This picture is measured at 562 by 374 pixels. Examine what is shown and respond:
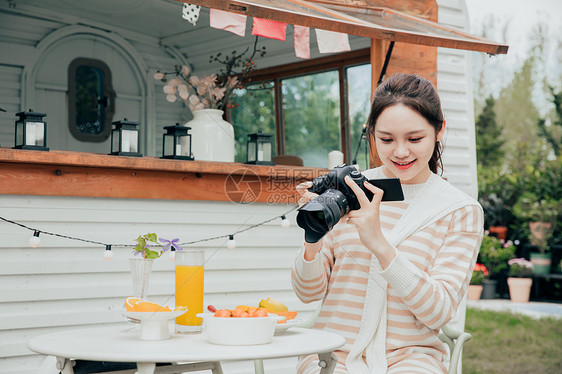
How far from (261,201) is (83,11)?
140 inches

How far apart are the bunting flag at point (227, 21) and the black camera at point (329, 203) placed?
1.41 metres

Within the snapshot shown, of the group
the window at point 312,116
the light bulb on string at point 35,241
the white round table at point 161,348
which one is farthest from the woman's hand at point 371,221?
the window at point 312,116

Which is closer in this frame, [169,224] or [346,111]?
[169,224]

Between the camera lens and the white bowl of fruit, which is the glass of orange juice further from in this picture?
the camera lens

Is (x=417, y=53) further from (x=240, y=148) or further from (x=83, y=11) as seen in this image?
(x=83, y=11)

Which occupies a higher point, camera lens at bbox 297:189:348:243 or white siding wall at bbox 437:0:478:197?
white siding wall at bbox 437:0:478:197

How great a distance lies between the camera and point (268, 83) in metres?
6.02

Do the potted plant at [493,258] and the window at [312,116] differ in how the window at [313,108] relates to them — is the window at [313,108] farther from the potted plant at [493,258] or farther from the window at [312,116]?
the potted plant at [493,258]

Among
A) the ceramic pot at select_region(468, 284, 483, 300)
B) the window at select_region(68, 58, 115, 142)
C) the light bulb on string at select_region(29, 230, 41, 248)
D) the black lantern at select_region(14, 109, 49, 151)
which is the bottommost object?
the ceramic pot at select_region(468, 284, 483, 300)

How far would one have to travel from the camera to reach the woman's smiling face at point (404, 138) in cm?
179

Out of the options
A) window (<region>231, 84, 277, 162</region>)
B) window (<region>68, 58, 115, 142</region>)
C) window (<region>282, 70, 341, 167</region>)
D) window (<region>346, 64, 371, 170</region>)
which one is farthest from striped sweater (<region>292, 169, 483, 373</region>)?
window (<region>68, 58, 115, 142</region>)

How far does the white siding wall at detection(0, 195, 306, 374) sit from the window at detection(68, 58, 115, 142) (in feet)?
10.5

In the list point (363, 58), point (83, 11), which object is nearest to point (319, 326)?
point (363, 58)

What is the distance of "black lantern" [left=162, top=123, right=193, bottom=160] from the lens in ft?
10.4
